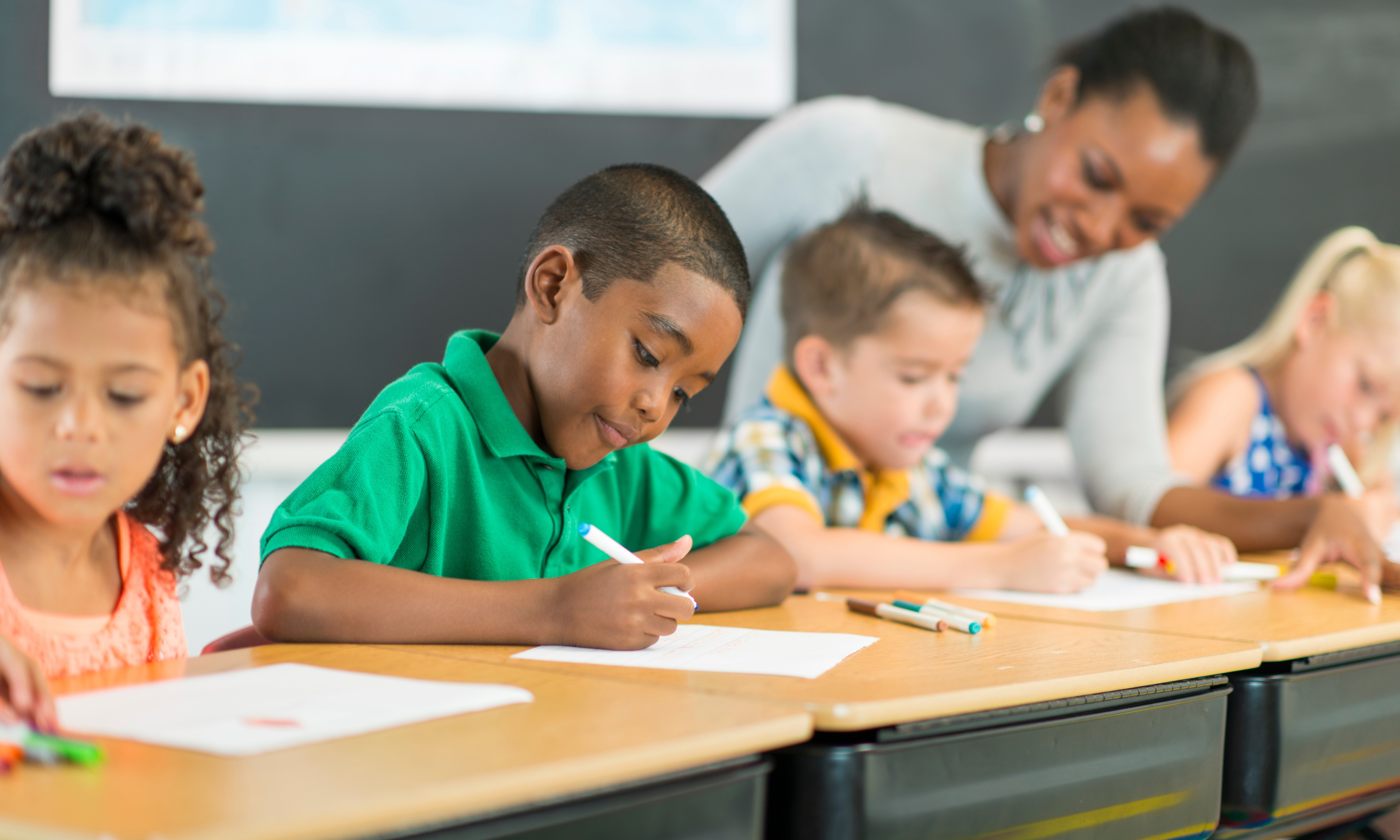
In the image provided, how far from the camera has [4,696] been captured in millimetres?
689

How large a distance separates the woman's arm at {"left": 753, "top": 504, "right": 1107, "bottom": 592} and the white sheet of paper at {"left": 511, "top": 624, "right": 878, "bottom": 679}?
371 mm

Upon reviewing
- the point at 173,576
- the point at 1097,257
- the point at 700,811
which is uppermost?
the point at 1097,257

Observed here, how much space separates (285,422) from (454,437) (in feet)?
4.11


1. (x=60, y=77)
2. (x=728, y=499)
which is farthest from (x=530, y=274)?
(x=60, y=77)

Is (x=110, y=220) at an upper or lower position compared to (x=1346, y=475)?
upper

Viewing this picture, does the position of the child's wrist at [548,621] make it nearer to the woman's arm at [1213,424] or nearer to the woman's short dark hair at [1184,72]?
the woman's short dark hair at [1184,72]

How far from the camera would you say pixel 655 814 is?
0.67 meters

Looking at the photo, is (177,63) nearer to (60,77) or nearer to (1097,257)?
(60,77)

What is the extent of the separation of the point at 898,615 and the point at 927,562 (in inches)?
11.7

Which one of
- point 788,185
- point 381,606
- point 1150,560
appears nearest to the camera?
point 381,606

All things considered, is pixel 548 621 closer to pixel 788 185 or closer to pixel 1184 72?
pixel 788 185

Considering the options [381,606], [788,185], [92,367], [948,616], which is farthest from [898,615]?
[788,185]

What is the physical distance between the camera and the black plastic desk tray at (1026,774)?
2.53 ft

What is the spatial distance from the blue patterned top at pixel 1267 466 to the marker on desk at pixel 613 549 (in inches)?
69.4
